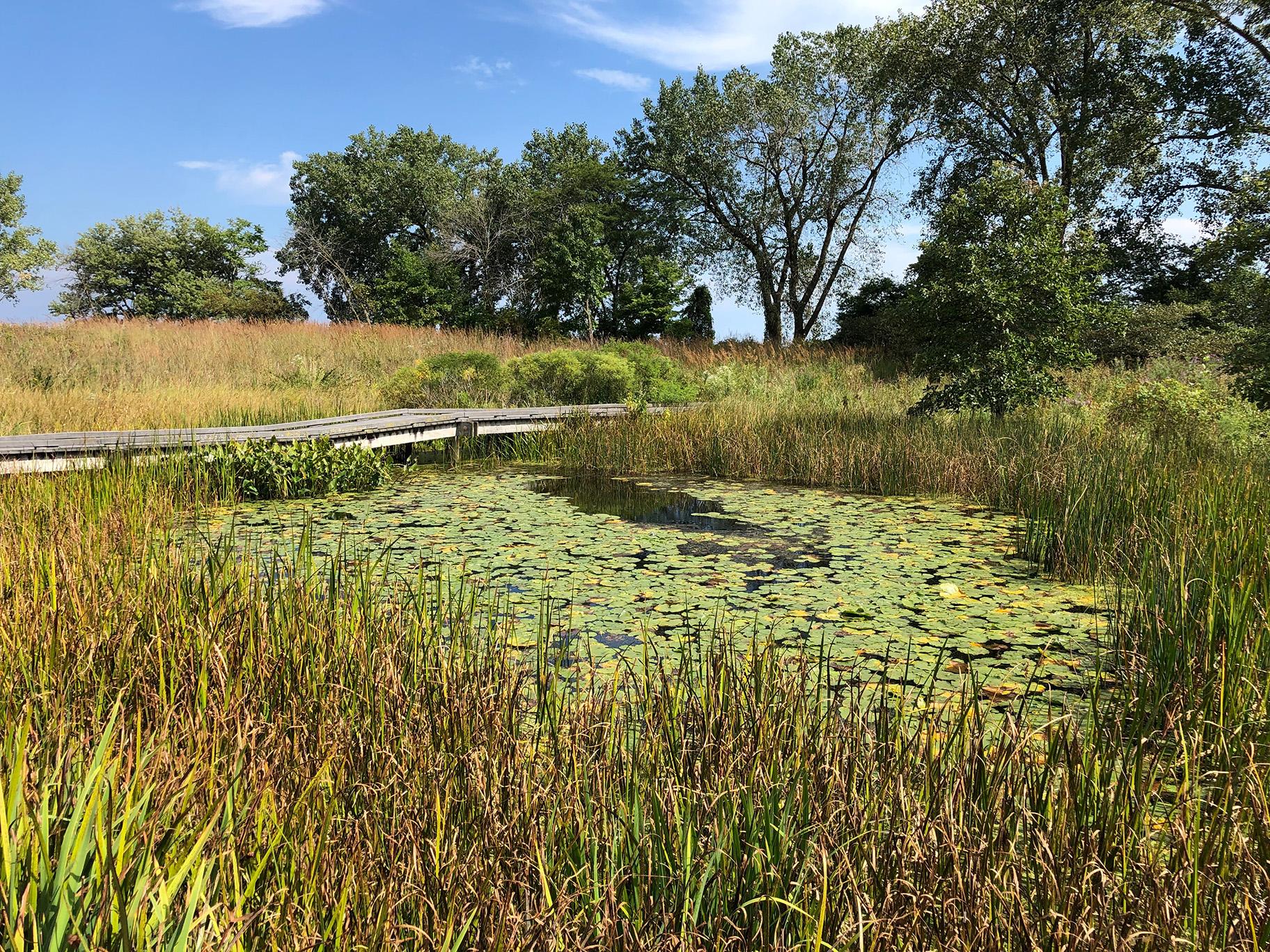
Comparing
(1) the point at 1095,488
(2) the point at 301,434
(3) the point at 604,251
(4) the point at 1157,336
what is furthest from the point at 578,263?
(1) the point at 1095,488

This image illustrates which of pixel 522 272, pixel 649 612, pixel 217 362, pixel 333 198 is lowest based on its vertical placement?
pixel 649 612

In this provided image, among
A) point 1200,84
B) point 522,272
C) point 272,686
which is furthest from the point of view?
point 522,272

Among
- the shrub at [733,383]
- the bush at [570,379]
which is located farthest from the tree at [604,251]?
the bush at [570,379]

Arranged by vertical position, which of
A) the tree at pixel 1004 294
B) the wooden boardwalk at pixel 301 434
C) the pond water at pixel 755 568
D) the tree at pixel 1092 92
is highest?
the tree at pixel 1092 92

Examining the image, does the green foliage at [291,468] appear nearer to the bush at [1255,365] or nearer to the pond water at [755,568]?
the pond water at [755,568]

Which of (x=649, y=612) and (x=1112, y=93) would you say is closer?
(x=649, y=612)

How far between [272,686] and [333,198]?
35122 millimetres

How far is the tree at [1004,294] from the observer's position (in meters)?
7.91

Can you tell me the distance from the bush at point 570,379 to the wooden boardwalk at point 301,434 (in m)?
1.50

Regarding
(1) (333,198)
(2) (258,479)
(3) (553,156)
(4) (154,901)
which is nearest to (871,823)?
(4) (154,901)

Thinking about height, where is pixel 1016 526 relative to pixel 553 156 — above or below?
below

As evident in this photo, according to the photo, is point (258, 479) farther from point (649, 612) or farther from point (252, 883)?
point (252, 883)

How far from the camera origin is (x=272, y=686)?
2.46 metres

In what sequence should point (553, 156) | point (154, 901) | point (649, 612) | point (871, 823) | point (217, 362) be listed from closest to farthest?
point (154, 901)
point (871, 823)
point (649, 612)
point (217, 362)
point (553, 156)
